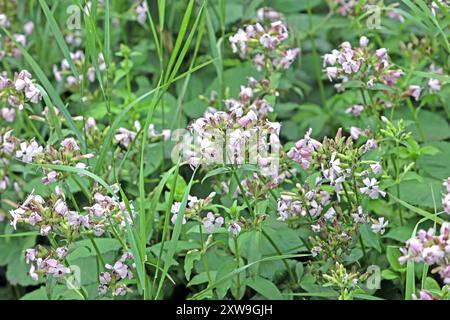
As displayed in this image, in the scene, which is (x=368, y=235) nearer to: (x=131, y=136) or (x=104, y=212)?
(x=104, y=212)

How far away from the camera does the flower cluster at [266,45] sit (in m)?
2.85

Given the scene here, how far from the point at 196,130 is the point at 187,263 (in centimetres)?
40

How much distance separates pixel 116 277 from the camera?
8.03 feet

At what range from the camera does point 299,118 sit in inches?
140

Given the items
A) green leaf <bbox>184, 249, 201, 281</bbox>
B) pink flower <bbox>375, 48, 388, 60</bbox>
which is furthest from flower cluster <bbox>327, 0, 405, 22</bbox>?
green leaf <bbox>184, 249, 201, 281</bbox>

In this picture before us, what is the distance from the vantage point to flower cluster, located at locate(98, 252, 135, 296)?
2.42m

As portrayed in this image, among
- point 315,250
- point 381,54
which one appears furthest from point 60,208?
point 381,54

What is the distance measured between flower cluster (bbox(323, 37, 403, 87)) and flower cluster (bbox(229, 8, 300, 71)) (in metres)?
0.28

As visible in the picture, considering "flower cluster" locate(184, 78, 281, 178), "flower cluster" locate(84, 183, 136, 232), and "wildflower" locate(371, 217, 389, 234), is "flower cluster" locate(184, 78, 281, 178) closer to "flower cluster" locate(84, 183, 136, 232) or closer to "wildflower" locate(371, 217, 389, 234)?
"flower cluster" locate(84, 183, 136, 232)

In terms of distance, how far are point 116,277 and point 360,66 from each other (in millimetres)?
1010

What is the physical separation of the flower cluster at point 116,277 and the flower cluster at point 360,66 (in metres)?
0.87

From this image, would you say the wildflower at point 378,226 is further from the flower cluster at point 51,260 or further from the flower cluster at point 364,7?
the flower cluster at point 51,260

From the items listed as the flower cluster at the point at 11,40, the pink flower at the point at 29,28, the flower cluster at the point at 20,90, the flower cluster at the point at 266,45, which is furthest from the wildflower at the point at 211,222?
the pink flower at the point at 29,28
